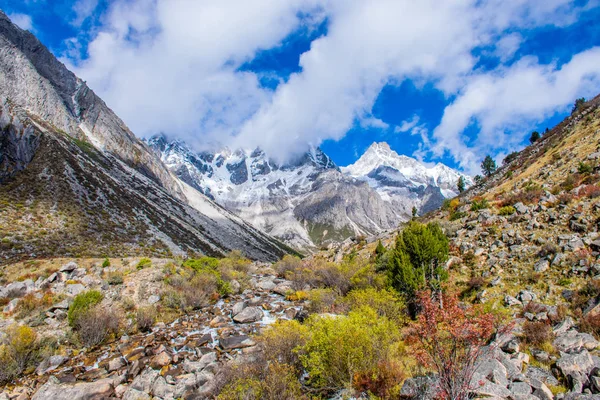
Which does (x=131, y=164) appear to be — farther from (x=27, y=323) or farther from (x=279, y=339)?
(x=279, y=339)

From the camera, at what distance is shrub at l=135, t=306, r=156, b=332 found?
21469mm

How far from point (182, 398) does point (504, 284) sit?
58.0 ft

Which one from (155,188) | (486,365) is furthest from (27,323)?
(155,188)

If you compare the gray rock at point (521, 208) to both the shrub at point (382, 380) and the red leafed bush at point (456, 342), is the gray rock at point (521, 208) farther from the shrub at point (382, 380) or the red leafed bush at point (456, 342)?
the red leafed bush at point (456, 342)

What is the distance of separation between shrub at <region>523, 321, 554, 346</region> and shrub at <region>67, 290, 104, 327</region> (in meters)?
25.1

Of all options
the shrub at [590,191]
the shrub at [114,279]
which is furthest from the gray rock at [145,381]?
the shrub at [590,191]

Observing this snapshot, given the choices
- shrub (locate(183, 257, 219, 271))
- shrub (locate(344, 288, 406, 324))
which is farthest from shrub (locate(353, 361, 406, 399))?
shrub (locate(183, 257, 219, 271))

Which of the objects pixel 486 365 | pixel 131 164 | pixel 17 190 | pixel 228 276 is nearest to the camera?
pixel 486 365

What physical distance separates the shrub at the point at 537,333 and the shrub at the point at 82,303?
82.3 ft

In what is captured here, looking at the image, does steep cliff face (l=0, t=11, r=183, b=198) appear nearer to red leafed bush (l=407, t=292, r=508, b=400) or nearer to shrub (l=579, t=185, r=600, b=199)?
red leafed bush (l=407, t=292, r=508, b=400)

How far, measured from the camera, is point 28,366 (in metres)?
15.7

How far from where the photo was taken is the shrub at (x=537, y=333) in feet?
34.6

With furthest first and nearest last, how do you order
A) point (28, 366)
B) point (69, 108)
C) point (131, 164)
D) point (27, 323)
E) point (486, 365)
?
point (131, 164) → point (69, 108) → point (27, 323) → point (28, 366) → point (486, 365)

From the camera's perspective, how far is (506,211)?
2292 centimetres
